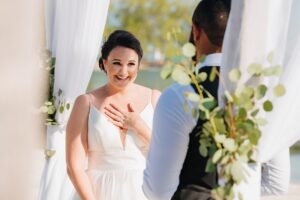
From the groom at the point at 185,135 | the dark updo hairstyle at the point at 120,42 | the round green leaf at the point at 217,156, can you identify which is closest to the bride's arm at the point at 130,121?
the dark updo hairstyle at the point at 120,42

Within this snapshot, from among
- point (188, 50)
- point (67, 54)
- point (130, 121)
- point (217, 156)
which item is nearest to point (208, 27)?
point (188, 50)

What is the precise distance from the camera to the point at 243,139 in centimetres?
181

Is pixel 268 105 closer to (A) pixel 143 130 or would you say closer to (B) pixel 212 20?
(B) pixel 212 20

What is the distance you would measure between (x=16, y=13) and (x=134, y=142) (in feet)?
6.53

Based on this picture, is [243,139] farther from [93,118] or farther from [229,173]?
[93,118]

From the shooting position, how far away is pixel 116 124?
332cm

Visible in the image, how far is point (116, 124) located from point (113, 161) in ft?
0.59

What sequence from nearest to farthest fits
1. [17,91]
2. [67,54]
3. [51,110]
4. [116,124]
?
[17,91]
[116,124]
[67,54]
[51,110]

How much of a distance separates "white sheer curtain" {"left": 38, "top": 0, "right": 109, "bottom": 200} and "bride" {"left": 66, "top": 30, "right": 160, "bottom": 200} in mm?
624

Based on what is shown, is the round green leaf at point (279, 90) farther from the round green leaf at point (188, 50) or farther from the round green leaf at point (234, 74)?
the round green leaf at point (188, 50)

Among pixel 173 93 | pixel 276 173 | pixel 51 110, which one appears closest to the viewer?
pixel 173 93

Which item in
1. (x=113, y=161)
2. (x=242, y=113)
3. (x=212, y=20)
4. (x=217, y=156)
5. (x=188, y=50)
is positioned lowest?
(x=113, y=161)

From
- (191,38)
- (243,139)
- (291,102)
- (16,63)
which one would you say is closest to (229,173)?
(243,139)

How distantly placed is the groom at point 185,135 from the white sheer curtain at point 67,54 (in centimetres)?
191
